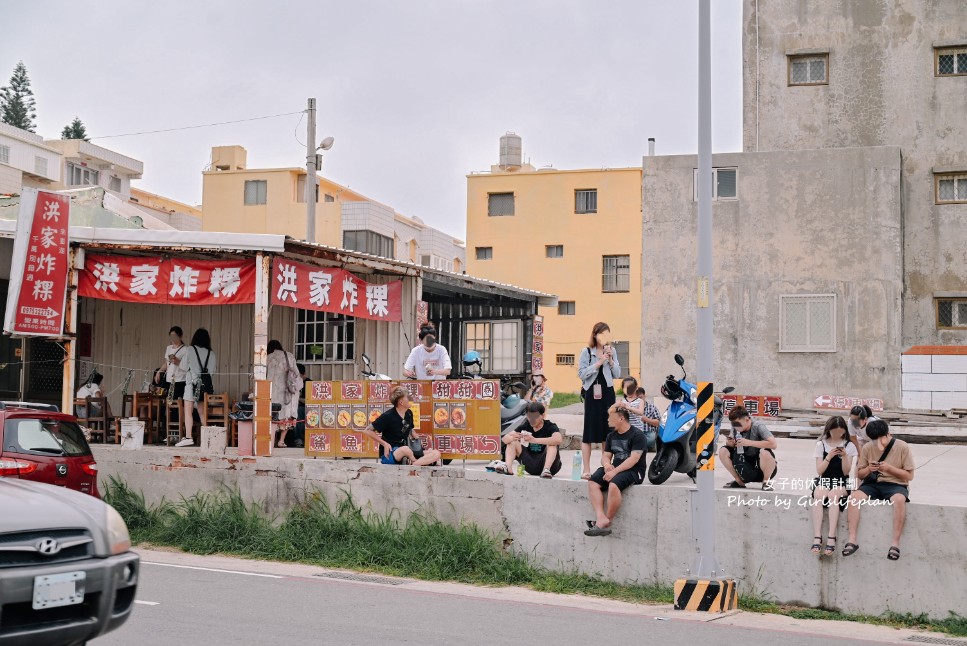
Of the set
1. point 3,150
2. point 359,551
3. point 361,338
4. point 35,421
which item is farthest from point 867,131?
point 3,150

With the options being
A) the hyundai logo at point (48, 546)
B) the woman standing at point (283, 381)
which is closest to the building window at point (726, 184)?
the woman standing at point (283, 381)

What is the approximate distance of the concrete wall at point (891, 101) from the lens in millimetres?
23141

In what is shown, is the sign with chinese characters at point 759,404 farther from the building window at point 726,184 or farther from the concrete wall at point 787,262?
the building window at point 726,184

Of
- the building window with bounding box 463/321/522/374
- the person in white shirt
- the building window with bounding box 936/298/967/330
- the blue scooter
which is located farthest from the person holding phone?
the building window with bounding box 936/298/967/330

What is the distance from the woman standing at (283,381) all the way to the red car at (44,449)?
3.99m

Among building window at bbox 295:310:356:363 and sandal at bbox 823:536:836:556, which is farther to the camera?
building window at bbox 295:310:356:363

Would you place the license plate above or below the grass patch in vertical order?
above

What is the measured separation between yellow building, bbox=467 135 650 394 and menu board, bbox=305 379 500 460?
27.2 meters

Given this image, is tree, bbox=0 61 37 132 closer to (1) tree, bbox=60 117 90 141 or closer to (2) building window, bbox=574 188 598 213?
(1) tree, bbox=60 117 90 141

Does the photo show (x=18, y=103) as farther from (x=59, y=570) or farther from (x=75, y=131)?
(x=59, y=570)

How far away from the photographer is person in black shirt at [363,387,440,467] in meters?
13.0

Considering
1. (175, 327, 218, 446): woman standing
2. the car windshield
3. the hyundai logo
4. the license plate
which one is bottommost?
the license plate

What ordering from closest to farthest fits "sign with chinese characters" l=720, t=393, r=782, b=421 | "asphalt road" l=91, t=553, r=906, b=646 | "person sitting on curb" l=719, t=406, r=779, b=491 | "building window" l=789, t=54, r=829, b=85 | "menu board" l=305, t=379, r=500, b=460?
"asphalt road" l=91, t=553, r=906, b=646 → "person sitting on curb" l=719, t=406, r=779, b=491 → "menu board" l=305, t=379, r=500, b=460 → "sign with chinese characters" l=720, t=393, r=782, b=421 → "building window" l=789, t=54, r=829, b=85

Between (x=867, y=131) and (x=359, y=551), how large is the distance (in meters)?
17.0
